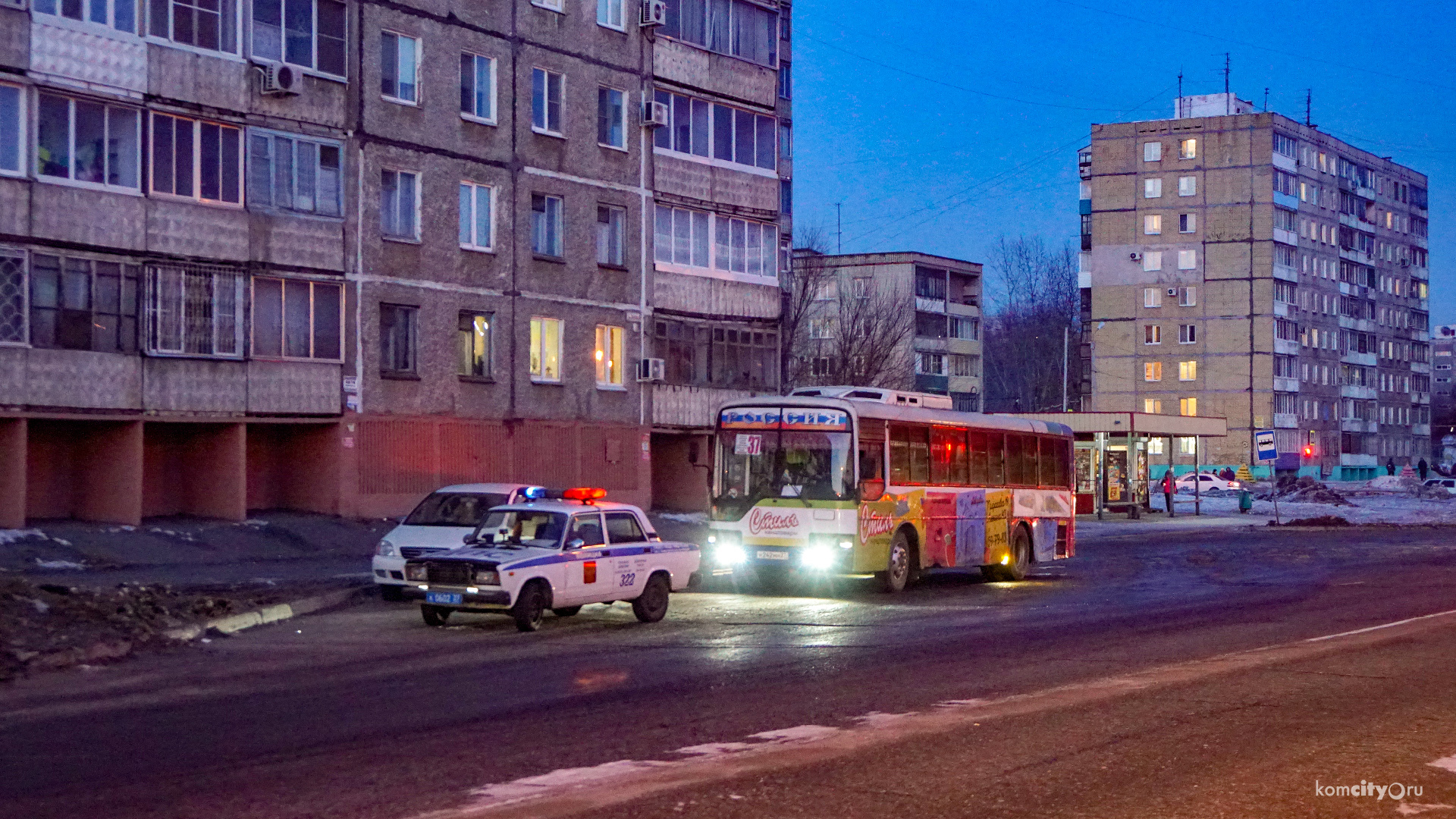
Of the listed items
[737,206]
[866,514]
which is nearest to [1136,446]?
[737,206]

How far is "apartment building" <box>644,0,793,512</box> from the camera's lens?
41.1 meters

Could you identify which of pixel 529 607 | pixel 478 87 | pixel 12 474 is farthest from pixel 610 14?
pixel 529 607

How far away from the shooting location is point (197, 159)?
29.8 m

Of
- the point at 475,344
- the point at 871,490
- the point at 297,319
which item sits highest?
the point at 297,319

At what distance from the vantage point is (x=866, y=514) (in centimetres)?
2328

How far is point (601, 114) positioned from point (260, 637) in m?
24.4

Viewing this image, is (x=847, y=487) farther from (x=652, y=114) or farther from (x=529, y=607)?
(x=652, y=114)

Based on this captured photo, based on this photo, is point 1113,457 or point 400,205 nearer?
point 400,205

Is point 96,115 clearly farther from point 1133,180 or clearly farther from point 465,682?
point 1133,180

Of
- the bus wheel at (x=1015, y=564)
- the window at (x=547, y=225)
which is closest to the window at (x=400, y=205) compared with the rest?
the window at (x=547, y=225)

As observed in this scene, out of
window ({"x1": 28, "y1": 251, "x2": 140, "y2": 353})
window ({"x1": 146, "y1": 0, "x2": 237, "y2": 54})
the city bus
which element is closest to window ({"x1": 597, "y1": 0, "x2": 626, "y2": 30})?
window ({"x1": 146, "y1": 0, "x2": 237, "y2": 54})

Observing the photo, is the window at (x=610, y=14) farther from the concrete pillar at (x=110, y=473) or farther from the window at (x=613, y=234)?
the concrete pillar at (x=110, y=473)

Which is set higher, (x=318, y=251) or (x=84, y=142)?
(x=84, y=142)

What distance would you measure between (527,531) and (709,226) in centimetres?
2453
